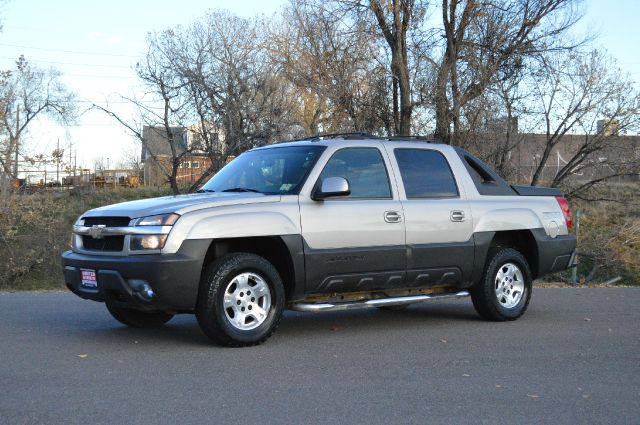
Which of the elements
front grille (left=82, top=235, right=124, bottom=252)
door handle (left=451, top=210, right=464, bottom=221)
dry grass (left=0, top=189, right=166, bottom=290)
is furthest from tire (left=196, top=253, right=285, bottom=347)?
dry grass (left=0, top=189, right=166, bottom=290)

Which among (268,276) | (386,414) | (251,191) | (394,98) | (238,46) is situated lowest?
(386,414)

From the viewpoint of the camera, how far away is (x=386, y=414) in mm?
5105

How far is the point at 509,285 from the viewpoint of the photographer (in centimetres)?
920

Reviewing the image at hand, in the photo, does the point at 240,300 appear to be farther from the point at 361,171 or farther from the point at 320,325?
the point at 361,171

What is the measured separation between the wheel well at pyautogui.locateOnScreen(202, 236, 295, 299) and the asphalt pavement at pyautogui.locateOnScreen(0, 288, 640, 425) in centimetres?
64

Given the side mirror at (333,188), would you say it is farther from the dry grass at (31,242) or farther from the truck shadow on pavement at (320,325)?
the dry grass at (31,242)

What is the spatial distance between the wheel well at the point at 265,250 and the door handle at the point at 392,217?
3.80 ft

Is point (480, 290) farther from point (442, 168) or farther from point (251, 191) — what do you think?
point (251, 191)

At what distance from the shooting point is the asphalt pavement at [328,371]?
16.8 ft

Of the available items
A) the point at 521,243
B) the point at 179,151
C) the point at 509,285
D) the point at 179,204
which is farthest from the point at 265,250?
the point at 179,151

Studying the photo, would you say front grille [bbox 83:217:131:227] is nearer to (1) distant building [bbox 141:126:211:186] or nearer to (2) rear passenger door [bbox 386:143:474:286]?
(2) rear passenger door [bbox 386:143:474:286]

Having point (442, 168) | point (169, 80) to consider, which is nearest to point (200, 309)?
point (442, 168)

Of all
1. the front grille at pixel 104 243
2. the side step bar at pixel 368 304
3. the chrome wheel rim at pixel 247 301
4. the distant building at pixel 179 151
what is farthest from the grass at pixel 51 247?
the front grille at pixel 104 243

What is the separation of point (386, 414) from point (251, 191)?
3312 mm
